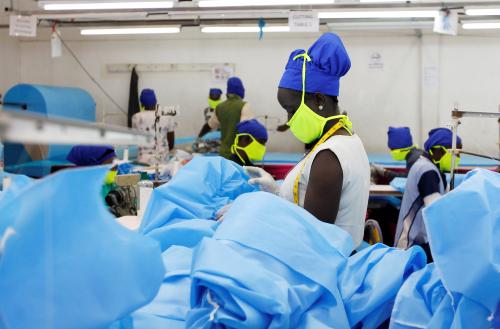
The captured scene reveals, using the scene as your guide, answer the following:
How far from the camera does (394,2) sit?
5.42 metres

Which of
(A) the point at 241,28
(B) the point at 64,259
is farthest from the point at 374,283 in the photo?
(A) the point at 241,28

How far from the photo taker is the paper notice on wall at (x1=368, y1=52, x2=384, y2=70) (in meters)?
7.53

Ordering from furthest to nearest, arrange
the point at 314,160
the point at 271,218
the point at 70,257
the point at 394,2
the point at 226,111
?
the point at 226,111
the point at 394,2
the point at 314,160
the point at 271,218
the point at 70,257

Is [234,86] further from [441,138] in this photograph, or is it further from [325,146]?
[325,146]

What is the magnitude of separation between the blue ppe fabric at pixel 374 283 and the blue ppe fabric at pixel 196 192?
795mm

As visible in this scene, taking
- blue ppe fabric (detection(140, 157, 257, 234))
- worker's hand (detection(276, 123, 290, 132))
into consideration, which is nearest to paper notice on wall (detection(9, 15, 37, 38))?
worker's hand (detection(276, 123, 290, 132))

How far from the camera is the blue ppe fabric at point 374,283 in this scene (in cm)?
104

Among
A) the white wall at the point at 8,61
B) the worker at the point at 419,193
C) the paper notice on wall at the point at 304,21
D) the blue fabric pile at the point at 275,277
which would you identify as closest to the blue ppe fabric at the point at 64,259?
the blue fabric pile at the point at 275,277

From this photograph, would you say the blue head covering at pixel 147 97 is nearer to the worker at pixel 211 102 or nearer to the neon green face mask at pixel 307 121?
the worker at pixel 211 102

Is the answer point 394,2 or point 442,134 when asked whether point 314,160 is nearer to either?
point 442,134

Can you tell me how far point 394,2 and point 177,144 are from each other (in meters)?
3.65

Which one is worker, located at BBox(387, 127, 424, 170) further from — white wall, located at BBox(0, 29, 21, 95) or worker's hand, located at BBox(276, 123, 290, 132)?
white wall, located at BBox(0, 29, 21, 95)

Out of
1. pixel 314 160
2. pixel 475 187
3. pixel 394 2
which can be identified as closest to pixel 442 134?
pixel 394 2

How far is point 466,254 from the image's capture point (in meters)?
0.89
